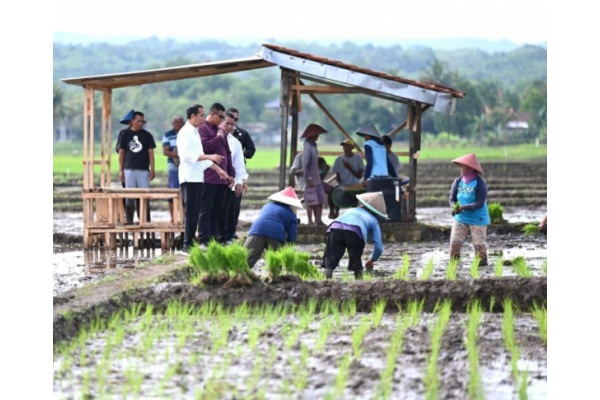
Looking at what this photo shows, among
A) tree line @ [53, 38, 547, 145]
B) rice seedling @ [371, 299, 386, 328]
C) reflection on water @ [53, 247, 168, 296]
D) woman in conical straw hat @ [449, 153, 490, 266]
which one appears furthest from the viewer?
tree line @ [53, 38, 547, 145]

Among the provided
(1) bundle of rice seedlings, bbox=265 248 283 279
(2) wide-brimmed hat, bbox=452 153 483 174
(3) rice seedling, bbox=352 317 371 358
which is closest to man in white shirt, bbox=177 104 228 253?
(2) wide-brimmed hat, bbox=452 153 483 174

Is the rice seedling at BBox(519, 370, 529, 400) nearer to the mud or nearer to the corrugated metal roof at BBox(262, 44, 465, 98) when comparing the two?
the mud

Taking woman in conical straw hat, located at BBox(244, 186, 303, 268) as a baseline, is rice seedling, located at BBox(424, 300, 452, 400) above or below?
below

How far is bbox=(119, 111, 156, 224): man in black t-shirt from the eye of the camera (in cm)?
1490

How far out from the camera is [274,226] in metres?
10.8

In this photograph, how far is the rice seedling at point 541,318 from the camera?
8.20 meters

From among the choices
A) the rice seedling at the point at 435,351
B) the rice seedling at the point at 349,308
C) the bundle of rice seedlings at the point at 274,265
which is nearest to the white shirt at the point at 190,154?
the bundle of rice seedlings at the point at 274,265

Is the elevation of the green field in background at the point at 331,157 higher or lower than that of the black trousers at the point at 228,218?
higher

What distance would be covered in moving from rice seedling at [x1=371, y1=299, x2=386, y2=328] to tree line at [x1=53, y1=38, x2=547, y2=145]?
1269 inches

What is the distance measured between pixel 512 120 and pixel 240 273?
62.6 m

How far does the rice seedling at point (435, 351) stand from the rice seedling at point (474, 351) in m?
0.17

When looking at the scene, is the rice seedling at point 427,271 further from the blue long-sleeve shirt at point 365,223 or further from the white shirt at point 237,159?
the white shirt at point 237,159
